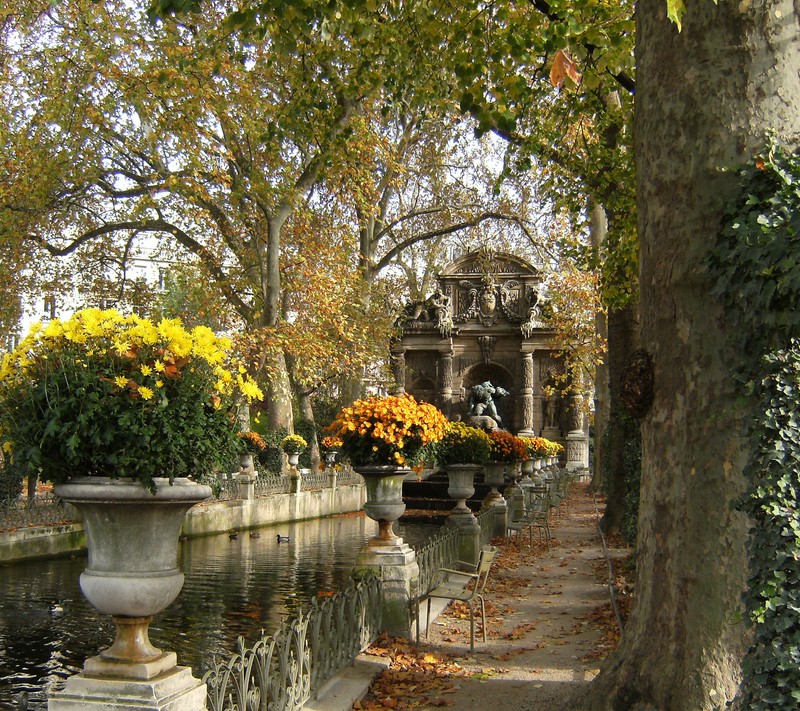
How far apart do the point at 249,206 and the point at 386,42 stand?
1329 cm

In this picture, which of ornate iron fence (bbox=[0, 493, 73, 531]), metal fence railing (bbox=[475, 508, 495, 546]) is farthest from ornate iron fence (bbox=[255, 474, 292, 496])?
metal fence railing (bbox=[475, 508, 495, 546])

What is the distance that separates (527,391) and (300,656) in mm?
34998

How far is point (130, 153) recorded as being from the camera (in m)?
23.2

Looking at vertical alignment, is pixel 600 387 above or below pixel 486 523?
above

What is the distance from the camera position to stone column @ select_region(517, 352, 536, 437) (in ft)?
130

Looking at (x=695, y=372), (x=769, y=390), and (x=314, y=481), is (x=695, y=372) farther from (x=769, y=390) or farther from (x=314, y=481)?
(x=314, y=481)

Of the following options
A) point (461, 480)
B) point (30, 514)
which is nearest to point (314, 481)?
point (30, 514)

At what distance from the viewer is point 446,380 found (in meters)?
40.1

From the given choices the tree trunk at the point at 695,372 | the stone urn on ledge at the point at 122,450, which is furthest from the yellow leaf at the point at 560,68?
the stone urn on ledge at the point at 122,450

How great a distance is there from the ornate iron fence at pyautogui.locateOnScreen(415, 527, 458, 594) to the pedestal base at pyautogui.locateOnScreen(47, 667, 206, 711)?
509 centimetres

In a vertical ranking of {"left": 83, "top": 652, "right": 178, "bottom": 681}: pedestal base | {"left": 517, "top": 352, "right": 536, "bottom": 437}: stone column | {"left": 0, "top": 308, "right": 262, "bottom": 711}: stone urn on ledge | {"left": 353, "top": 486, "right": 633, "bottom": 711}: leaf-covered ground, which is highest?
{"left": 517, "top": 352, "right": 536, "bottom": 437}: stone column

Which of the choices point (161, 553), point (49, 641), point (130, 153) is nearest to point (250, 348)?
point (130, 153)

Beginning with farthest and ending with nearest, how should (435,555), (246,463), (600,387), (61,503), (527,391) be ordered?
1. (527,391)
2. (600,387)
3. (246,463)
4. (61,503)
5. (435,555)

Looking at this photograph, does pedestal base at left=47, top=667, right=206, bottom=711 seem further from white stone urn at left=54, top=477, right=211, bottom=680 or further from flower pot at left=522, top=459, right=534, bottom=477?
flower pot at left=522, top=459, right=534, bottom=477
